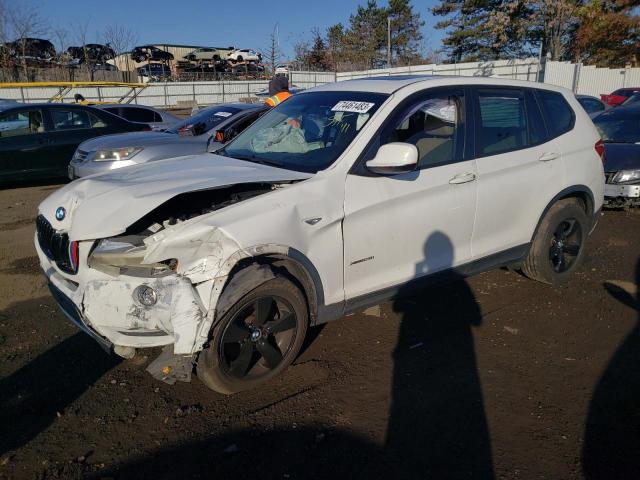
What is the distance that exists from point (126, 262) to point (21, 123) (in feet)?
26.1

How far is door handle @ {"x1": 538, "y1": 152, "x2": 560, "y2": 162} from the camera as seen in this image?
14.6 feet

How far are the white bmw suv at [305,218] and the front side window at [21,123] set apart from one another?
6.67 meters

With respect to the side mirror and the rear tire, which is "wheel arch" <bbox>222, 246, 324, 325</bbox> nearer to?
the side mirror

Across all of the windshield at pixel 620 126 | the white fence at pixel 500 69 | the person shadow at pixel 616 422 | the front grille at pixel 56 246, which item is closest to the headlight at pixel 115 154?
the front grille at pixel 56 246

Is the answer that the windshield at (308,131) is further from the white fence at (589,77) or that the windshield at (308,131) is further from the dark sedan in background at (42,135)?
the white fence at (589,77)

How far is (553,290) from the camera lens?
4.94m

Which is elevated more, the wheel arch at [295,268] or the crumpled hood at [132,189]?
the crumpled hood at [132,189]

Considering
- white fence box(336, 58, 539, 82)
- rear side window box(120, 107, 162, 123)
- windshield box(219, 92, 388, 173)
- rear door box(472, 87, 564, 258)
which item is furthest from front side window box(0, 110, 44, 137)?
white fence box(336, 58, 539, 82)

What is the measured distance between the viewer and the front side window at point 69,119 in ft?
31.9

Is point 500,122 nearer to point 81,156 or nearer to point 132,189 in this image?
point 132,189

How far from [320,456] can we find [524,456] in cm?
105

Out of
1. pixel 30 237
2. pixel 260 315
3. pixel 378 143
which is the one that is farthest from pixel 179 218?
pixel 30 237

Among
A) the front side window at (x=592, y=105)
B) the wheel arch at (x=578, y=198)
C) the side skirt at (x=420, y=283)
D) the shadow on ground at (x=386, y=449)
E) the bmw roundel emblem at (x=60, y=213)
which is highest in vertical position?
the front side window at (x=592, y=105)

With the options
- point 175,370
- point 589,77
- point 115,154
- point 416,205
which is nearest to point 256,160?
point 416,205
